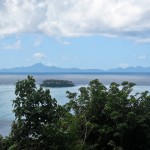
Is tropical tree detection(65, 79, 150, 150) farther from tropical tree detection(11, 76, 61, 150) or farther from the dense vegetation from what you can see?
tropical tree detection(11, 76, 61, 150)

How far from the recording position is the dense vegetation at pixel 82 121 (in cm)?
1497

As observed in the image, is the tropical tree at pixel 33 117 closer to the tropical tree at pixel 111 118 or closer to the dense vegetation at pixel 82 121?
the dense vegetation at pixel 82 121

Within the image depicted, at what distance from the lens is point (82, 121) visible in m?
19.4

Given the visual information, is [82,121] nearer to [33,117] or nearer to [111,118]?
[111,118]

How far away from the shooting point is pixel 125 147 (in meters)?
20.0

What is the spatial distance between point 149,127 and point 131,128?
1.41 metres

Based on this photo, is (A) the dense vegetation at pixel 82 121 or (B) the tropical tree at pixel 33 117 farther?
(A) the dense vegetation at pixel 82 121

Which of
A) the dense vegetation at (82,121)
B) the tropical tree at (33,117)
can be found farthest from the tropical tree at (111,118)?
the tropical tree at (33,117)

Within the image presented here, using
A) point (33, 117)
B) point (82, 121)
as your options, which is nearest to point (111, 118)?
point (82, 121)

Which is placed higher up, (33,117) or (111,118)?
(33,117)

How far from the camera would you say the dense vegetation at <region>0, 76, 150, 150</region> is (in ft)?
49.1

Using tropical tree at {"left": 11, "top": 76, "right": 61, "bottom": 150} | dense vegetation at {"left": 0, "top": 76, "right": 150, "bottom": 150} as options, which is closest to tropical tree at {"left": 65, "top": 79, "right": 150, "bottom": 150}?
dense vegetation at {"left": 0, "top": 76, "right": 150, "bottom": 150}

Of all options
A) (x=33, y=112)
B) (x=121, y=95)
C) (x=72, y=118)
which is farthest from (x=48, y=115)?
(x=121, y=95)

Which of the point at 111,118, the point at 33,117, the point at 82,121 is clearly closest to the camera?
the point at 33,117
